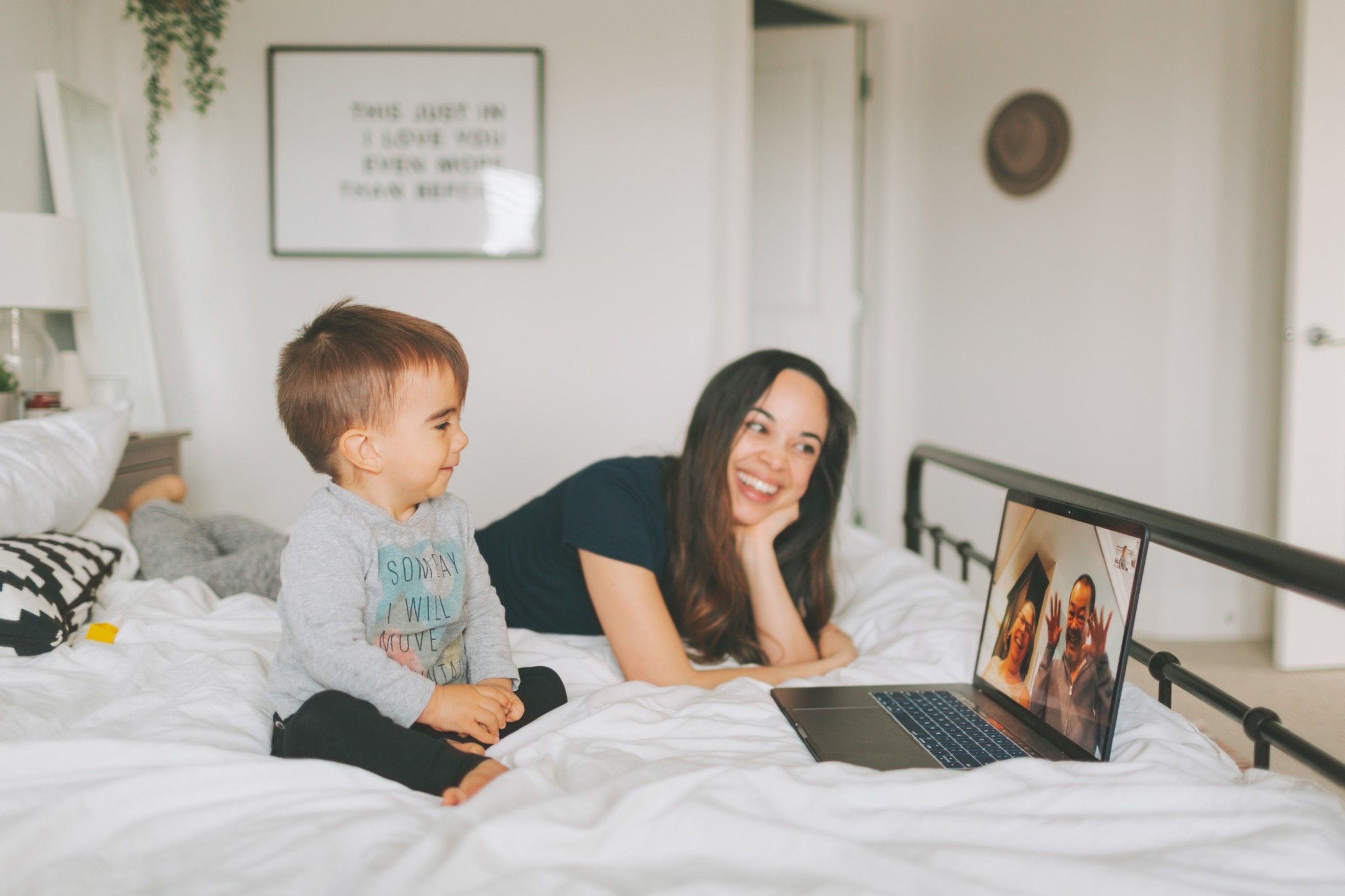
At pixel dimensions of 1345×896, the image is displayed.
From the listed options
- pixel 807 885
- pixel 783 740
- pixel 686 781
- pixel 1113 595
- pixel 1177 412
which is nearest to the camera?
pixel 807 885

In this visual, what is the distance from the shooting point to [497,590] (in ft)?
5.42

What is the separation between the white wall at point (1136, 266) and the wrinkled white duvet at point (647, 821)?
2380mm

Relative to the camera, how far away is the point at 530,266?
3.19 meters

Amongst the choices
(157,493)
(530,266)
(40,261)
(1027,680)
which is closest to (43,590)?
(157,493)

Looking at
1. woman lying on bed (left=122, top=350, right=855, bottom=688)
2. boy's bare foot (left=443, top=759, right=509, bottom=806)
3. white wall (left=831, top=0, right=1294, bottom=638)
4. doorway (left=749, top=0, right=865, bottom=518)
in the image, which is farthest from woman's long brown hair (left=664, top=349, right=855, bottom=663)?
doorway (left=749, top=0, right=865, bottom=518)

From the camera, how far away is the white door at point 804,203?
3.94 meters

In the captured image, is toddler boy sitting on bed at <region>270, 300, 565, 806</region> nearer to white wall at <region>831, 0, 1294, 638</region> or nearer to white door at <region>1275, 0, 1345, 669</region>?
white door at <region>1275, 0, 1345, 669</region>

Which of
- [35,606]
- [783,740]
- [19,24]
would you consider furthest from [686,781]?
[19,24]

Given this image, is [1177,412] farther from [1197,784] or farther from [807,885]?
[807,885]

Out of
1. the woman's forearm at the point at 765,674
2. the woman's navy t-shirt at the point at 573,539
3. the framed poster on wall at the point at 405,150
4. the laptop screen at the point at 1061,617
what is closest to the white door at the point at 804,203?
the framed poster on wall at the point at 405,150

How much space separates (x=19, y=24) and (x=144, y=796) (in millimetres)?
2498

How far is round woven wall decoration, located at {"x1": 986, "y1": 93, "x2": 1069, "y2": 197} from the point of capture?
11.0 feet

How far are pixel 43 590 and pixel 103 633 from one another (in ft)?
0.34

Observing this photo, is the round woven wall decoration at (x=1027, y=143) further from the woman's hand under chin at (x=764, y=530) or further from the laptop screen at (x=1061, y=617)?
the laptop screen at (x=1061, y=617)
